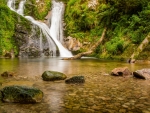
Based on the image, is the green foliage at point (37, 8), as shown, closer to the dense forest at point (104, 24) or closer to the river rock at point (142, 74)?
the dense forest at point (104, 24)

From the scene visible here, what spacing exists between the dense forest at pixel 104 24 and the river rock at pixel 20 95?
1352cm

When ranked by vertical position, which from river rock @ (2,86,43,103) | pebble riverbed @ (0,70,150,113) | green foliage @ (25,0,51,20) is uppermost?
green foliage @ (25,0,51,20)

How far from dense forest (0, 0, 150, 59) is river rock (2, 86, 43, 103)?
13.5 meters

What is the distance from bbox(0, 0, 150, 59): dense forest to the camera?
65.1 feet

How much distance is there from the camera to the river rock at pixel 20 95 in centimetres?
473

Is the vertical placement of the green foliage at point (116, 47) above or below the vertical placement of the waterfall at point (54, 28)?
below

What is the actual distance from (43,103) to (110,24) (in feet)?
69.3

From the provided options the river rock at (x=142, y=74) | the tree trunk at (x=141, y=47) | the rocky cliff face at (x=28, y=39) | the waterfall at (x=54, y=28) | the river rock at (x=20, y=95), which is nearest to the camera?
the river rock at (x=20, y=95)

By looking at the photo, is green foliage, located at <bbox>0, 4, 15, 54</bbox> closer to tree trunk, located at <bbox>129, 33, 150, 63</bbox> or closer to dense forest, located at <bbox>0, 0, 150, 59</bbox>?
dense forest, located at <bbox>0, 0, 150, 59</bbox>

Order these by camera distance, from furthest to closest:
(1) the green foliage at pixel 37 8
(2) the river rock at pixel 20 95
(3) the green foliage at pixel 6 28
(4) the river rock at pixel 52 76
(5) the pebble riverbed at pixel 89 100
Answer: (1) the green foliage at pixel 37 8 → (3) the green foliage at pixel 6 28 → (4) the river rock at pixel 52 76 → (2) the river rock at pixel 20 95 → (5) the pebble riverbed at pixel 89 100

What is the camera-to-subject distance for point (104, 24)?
26219mm

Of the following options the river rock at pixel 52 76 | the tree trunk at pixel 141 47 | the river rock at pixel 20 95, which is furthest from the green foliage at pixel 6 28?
the river rock at pixel 20 95

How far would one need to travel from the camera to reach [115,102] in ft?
16.0

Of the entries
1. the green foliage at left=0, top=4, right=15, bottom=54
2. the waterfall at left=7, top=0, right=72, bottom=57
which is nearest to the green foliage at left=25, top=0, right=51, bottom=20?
the waterfall at left=7, top=0, right=72, bottom=57
